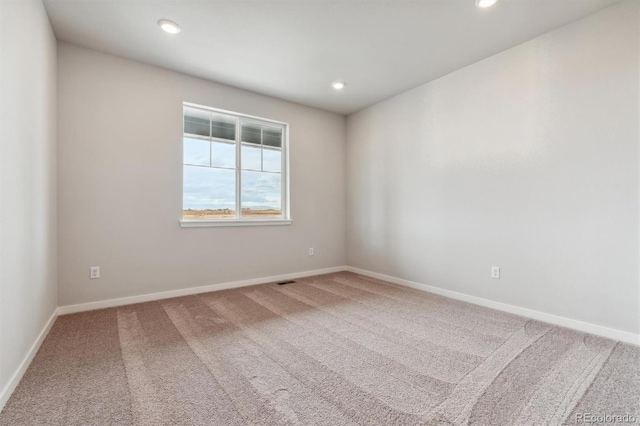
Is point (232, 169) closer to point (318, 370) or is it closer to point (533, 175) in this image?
point (318, 370)

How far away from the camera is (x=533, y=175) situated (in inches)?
104

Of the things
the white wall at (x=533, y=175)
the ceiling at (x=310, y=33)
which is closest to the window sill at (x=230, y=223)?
the white wall at (x=533, y=175)

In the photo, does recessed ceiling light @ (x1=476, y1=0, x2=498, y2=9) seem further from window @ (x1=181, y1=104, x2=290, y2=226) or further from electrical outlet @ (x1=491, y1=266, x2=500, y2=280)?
window @ (x1=181, y1=104, x2=290, y2=226)

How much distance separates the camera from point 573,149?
2.40 m

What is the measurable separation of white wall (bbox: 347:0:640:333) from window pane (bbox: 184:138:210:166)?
8.12ft

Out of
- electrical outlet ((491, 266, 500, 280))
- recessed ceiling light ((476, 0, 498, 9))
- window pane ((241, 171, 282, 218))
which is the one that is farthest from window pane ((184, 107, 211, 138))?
electrical outlet ((491, 266, 500, 280))

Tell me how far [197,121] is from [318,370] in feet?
10.3

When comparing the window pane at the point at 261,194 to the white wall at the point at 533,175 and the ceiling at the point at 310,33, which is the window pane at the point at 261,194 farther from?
the white wall at the point at 533,175

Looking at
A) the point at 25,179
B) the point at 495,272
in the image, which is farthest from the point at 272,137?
the point at 495,272

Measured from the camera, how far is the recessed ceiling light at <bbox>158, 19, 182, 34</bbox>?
2.39 meters

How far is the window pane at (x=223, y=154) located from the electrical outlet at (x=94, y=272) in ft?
5.42

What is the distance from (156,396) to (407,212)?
10.5 feet
